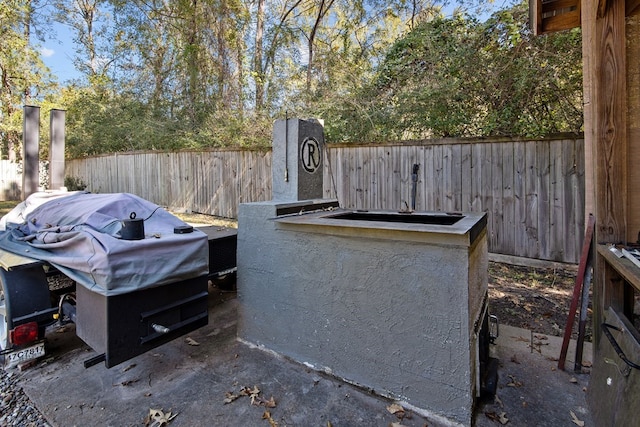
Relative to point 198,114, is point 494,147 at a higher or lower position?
lower

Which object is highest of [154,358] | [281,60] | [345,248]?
[281,60]

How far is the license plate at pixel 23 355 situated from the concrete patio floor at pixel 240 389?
0.37ft

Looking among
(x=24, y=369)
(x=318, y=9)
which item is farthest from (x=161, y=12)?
(x=24, y=369)

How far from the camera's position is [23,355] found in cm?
246

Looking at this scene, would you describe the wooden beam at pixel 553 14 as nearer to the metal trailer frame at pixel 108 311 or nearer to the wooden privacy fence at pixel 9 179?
the metal trailer frame at pixel 108 311

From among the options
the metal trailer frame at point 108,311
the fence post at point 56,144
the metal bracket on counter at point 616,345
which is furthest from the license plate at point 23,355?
the metal bracket on counter at point 616,345

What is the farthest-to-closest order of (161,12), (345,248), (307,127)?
1. (161,12)
2. (307,127)
3. (345,248)

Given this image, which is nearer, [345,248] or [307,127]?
[345,248]

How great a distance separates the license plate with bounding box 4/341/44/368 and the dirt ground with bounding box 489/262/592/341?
12.9ft

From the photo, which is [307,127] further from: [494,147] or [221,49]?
[221,49]

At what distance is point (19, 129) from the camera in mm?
12266

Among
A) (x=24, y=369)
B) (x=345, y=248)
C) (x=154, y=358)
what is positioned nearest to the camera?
(x=345, y=248)

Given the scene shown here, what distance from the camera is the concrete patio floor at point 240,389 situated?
2.02m

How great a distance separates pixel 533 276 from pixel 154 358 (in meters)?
4.43
